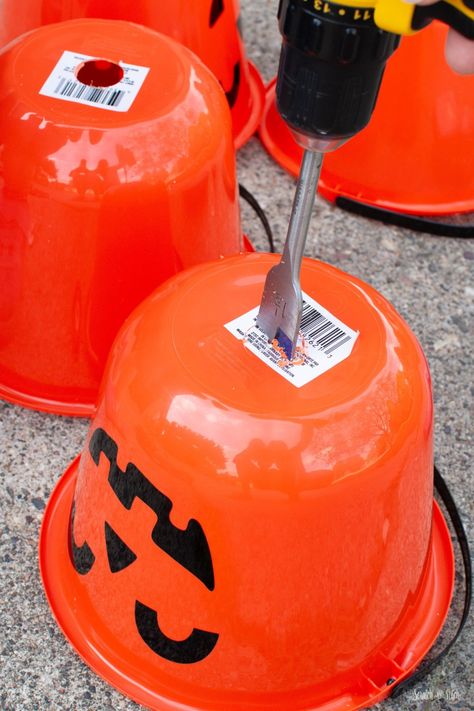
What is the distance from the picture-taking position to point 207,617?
3.26ft

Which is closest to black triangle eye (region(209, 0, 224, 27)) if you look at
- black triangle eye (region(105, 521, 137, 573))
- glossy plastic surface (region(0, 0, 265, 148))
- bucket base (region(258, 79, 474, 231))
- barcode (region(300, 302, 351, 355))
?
glossy plastic surface (region(0, 0, 265, 148))

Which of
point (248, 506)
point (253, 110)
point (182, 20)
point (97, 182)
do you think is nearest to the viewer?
point (248, 506)

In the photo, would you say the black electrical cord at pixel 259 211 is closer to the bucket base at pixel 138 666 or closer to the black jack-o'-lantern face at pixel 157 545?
the bucket base at pixel 138 666

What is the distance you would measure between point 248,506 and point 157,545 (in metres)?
0.12

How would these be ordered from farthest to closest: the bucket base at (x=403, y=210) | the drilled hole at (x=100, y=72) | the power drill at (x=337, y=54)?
1. the bucket base at (x=403, y=210)
2. the drilled hole at (x=100, y=72)
3. the power drill at (x=337, y=54)

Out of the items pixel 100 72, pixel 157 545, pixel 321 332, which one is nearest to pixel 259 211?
pixel 100 72

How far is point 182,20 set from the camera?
1.53 m

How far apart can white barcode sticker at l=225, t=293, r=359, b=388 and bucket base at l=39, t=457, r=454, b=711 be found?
34 cm

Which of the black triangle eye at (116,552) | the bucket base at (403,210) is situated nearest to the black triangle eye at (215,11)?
the bucket base at (403,210)

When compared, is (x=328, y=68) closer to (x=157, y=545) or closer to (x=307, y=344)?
(x=307, y=344)

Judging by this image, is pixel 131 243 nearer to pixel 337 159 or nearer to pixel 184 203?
pixel 184 203

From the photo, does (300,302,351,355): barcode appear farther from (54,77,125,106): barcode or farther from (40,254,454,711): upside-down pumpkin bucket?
(54,77,125,106): barcode

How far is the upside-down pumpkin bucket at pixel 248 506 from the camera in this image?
94 cm

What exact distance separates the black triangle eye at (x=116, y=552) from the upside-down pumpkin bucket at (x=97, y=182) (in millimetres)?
320
